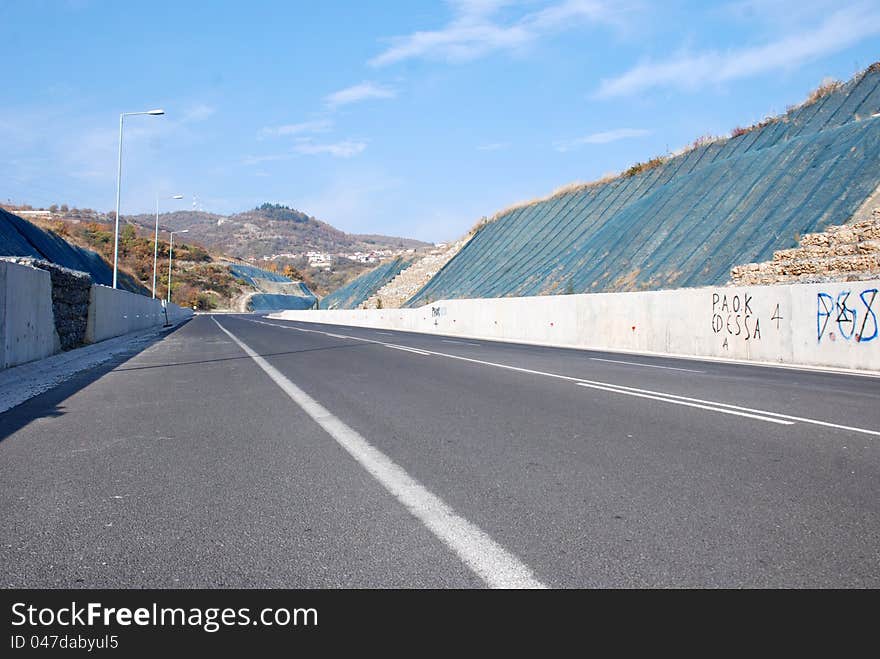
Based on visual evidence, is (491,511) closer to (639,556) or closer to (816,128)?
(639,556)

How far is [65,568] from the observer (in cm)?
355

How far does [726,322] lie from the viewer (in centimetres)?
1930

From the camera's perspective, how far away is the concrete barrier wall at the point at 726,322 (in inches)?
616

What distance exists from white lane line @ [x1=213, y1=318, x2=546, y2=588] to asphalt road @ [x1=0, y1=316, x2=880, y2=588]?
0.02 metres

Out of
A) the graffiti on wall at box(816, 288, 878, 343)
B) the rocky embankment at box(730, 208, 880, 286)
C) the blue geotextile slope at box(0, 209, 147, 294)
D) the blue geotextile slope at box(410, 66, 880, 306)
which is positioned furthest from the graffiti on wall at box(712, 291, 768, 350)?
the blue geotextile slope at box(0, 209, 147, 294)

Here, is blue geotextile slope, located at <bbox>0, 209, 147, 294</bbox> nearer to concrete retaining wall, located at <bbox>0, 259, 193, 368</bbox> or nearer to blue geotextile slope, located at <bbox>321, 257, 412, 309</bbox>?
concrete retaining wall, located at <bbox>0, 259, 193, 368</bbox>

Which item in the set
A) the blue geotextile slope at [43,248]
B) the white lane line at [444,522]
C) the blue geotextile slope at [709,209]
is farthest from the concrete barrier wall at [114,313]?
the blue geotextile slope at [709,209]

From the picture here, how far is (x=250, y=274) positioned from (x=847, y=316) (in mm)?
137237

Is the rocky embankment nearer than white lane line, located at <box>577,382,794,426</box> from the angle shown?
No

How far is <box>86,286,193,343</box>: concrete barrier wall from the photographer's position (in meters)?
23.7

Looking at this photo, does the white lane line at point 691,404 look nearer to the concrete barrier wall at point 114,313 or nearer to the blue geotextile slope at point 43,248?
the concrete barrier wall at point 114,313
